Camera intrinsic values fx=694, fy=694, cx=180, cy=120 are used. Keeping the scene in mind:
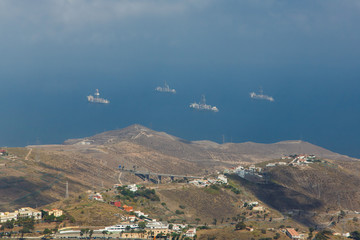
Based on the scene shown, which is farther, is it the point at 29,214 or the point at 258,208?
the point at 258,208

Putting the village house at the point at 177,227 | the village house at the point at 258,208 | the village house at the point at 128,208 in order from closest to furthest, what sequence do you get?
the village house at the point at 177,227 < the village house at the point at 128,208 < the village house at the point at 258,208

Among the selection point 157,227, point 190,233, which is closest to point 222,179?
Result: point 157,227

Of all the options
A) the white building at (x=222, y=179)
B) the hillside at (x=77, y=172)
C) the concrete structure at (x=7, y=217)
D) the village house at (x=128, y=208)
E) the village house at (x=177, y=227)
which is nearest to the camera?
the concrete structure at (x=7, y=217)

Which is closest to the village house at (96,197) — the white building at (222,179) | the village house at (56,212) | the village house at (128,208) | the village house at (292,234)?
the village house at (128,208)

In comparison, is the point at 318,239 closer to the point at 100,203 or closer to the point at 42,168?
the point at 100,203

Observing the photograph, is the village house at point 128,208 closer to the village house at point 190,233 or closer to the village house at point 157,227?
the village house at point 157,227

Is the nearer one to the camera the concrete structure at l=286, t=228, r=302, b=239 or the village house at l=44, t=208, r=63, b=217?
Result: the concrete structure at l=286, t=228, r=302, b=239

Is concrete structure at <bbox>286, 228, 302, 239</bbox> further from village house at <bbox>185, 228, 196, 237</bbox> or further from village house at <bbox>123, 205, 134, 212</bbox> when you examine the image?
village house at <bbox>123, 205, 134, 212</bbox>

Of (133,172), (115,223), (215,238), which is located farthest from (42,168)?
(215,238)

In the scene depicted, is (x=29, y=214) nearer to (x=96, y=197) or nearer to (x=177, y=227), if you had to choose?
(x=96, y=197)

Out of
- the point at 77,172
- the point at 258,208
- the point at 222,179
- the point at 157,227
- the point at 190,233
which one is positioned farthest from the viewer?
the point at 77,172

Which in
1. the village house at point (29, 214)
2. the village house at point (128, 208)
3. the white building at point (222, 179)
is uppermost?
the white building at point (222, 179)

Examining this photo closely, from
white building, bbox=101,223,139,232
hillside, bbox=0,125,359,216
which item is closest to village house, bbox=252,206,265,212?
hillside, bbox=0,125,359,216
